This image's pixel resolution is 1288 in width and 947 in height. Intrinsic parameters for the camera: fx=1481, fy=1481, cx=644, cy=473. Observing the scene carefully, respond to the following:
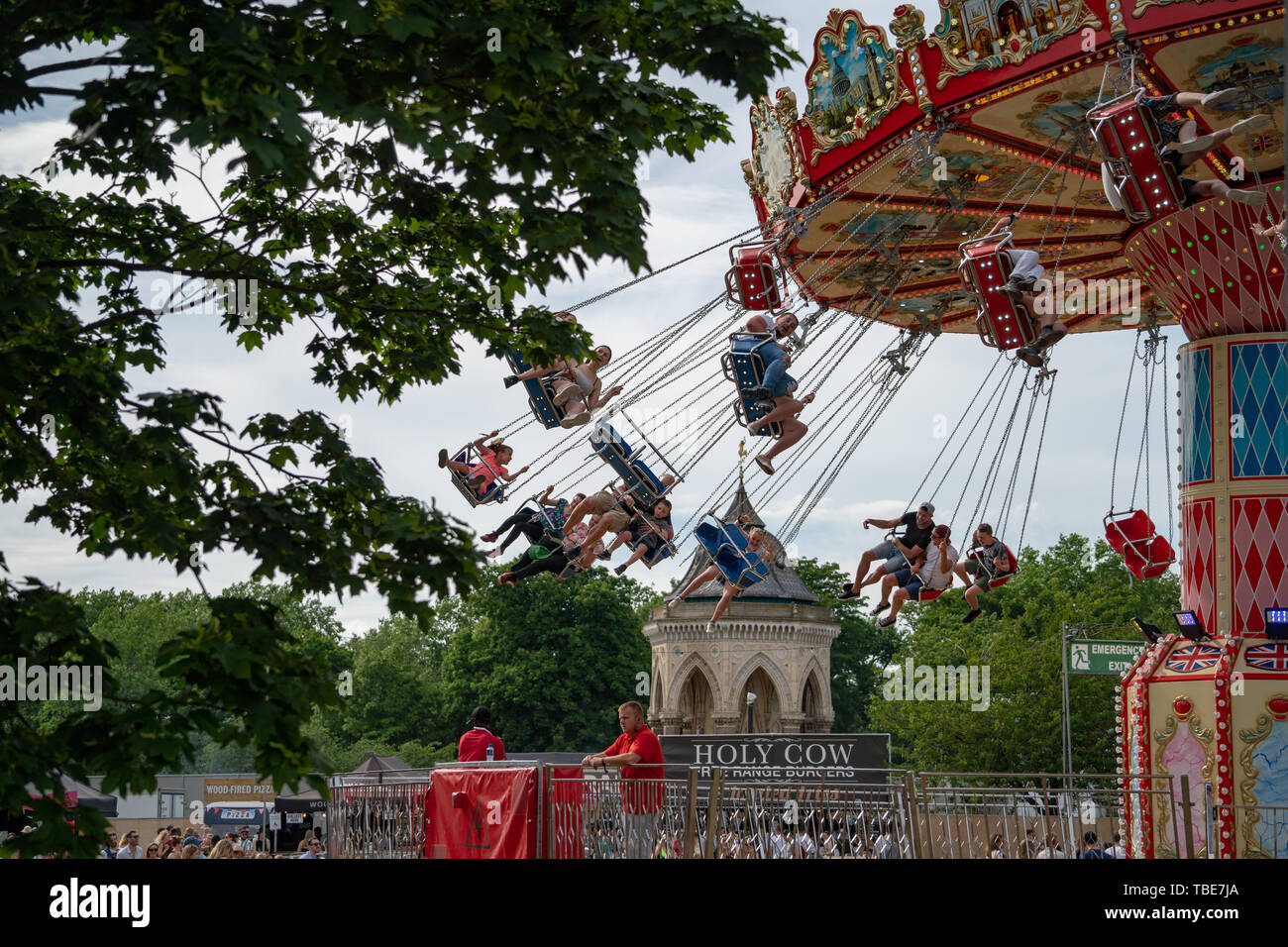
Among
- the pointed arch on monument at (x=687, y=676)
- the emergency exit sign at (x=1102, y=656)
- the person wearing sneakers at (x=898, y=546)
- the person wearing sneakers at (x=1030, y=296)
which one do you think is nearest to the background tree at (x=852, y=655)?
the pointed arch on monument at (x=687, y=676)

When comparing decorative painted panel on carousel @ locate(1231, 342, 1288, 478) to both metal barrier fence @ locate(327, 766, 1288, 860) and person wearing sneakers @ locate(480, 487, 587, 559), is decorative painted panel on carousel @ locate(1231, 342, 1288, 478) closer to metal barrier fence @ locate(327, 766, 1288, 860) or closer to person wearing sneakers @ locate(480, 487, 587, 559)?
metal barrier fence @ locate(327, 766, 1288, 860)

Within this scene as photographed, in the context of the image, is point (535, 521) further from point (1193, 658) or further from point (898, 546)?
point (1193, 658)

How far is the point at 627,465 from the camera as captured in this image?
15266mm

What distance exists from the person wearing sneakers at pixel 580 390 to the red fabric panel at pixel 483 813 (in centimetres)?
497

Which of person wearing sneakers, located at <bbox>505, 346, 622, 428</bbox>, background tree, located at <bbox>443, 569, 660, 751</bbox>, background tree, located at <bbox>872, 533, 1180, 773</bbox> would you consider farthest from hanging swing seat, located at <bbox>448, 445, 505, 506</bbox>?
background tree, located at <bbox>443, 569, 660, 751</bbox>

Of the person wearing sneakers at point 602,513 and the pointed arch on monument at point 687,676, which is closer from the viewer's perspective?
the person wearing sneakers at point 602,513

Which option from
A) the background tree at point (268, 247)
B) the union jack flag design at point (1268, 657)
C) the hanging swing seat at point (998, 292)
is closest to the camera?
the background tree at point (268, 247)

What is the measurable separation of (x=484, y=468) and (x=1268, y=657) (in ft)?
26.1

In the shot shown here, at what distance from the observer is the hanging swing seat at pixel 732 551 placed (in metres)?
15.4

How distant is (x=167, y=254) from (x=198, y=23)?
98.3 inches

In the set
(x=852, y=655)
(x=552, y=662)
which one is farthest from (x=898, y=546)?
(x=852, y=655)

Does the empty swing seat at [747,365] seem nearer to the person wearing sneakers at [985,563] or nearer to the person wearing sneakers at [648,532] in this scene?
the person wearing sneakers at [648,532]

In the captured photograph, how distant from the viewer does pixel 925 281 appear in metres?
18.8
